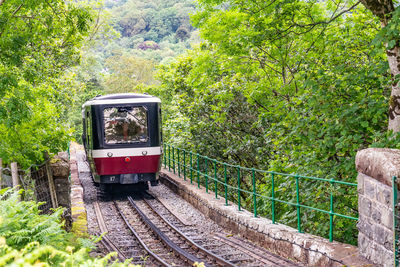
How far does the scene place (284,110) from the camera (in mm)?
10758

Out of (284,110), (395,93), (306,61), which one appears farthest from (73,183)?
(395,93)

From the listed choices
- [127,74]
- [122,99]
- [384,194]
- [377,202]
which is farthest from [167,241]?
[127,74]

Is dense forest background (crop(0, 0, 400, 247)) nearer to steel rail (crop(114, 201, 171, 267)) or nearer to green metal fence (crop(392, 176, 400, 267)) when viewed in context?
green metal fence (crop(392, 176, 400, 267))

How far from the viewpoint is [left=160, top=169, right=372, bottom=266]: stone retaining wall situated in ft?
20.4

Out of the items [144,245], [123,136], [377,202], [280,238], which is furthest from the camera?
[123,136]

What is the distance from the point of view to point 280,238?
773 centimetres

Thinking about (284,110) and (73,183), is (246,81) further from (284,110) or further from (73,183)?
(73,183)

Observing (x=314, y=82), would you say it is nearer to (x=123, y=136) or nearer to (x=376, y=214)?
(x=376, y=214)

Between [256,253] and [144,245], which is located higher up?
[256,253]

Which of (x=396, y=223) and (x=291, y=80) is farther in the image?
(x=291, y=80)

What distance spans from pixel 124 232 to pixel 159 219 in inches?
50.0

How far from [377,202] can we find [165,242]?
16.7 ft

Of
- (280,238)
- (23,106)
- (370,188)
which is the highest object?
(23,106)

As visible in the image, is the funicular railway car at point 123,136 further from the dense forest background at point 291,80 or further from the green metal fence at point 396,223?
the green metal fence at point 396,223
